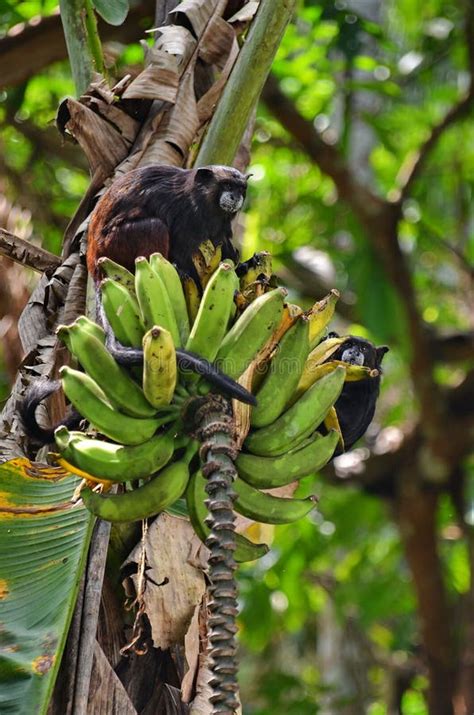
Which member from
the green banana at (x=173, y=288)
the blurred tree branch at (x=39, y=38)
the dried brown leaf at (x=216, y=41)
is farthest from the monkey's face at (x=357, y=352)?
the blurred tree branch at (x=39, y=38)

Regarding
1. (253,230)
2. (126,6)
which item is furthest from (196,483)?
(253,230)

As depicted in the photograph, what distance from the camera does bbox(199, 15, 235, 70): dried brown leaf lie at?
3262 millimetres

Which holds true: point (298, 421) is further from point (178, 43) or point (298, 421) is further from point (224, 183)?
point (178, 43)

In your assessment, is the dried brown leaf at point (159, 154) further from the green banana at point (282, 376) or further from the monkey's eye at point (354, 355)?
the green banana at point (282, 376)

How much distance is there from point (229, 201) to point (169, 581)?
1105 mm

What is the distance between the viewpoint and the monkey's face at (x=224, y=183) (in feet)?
9.45

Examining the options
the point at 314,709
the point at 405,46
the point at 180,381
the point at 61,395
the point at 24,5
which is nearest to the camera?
the point at 180,381

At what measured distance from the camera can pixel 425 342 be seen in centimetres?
636

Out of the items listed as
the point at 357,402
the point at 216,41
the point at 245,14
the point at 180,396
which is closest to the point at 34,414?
the point at 180,396

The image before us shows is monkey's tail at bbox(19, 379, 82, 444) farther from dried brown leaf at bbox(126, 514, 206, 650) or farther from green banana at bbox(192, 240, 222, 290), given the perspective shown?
green banana at bbox(192, 240, 222, 290)

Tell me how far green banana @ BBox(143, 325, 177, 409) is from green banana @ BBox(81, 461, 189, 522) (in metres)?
0.16

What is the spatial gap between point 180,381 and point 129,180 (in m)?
1.00

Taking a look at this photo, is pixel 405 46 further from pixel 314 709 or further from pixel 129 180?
pixel 129 180

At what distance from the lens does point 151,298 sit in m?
2.09
